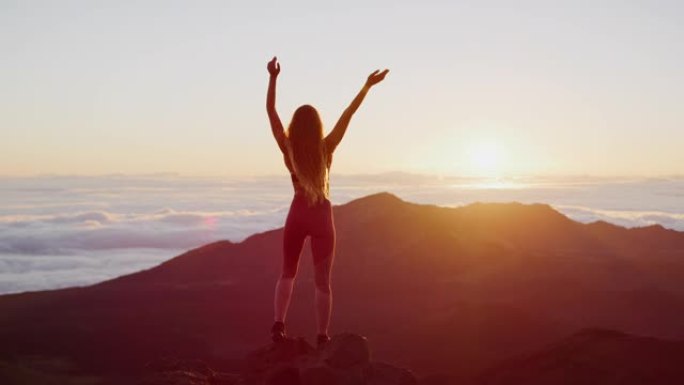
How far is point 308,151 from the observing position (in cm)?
759

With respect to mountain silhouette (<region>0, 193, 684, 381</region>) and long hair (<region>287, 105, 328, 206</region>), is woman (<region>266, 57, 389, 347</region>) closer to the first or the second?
long hair (<region>287, 105, 328, 206</region>)

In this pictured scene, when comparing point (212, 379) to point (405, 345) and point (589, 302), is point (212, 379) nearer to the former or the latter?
point (405, 345)

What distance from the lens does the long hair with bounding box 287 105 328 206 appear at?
756cm

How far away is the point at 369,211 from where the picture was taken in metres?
55.6

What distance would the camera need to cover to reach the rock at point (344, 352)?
28.3 ft

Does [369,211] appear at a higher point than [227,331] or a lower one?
higher

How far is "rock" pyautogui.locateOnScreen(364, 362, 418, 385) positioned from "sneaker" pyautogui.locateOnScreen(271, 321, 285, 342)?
1079 mm

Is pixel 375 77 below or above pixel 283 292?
above

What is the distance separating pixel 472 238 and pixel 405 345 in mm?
22955

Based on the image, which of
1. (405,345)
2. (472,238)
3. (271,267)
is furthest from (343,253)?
(405,345)

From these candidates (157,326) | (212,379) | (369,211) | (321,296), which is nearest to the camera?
(321,296)

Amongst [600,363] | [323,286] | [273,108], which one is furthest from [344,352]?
[600,363]

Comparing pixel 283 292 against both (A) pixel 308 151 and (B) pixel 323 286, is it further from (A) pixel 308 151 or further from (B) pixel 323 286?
(A) pixel 308 151

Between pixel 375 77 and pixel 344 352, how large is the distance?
311cm
